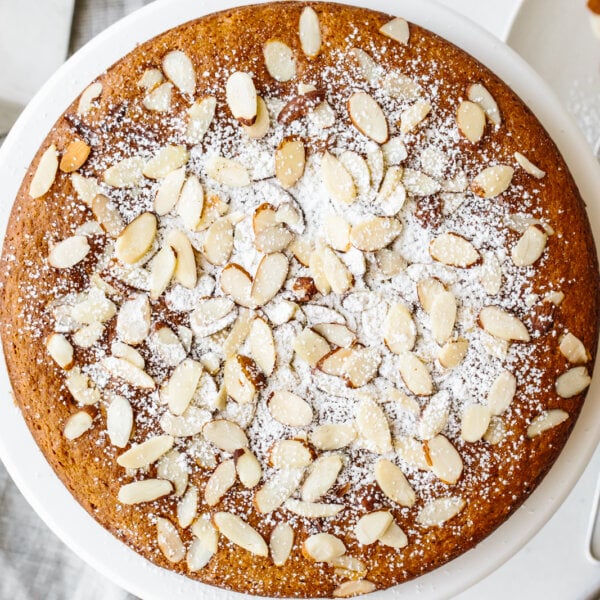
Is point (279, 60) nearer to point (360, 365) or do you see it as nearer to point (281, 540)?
point (360, 365)

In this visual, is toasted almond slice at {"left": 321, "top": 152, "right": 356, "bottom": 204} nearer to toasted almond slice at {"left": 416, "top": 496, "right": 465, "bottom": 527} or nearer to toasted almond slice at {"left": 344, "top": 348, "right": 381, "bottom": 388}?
toasted almond slice at {"left": 344, "top": 348, "right": 381, "bottom": 388}

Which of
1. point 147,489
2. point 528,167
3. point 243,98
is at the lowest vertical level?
point 147,489

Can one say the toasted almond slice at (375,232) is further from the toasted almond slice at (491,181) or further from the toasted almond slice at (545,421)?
the toasted almond slice at (545,421)

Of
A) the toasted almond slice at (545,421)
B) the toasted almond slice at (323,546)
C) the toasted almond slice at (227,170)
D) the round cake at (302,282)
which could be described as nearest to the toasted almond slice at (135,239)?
the round cake at (302,282)

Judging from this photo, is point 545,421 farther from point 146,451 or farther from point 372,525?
point 146,451

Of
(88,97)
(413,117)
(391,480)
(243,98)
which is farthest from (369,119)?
(391,480)

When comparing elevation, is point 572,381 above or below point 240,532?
above
